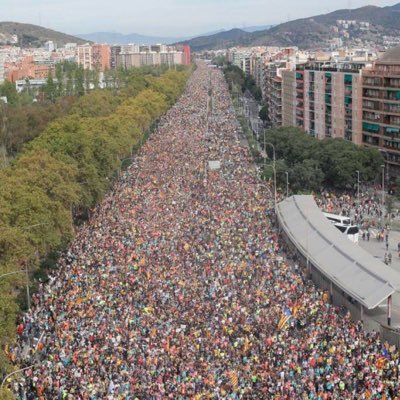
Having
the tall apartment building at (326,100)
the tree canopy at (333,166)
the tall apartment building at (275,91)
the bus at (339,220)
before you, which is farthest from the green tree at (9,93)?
the bus at (339,220)

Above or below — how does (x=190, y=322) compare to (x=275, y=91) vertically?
below

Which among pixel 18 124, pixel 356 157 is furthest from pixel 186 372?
pixel 18 124

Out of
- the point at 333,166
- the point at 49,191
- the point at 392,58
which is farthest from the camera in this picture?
the point at 392,58

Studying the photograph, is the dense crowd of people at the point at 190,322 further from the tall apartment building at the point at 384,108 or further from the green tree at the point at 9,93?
the green tree at the point at 9,93

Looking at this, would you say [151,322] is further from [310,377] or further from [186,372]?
[310,377]

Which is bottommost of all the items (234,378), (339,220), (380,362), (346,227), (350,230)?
(234,378)

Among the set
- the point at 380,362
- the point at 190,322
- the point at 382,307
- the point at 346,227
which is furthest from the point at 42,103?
the point at 380,362

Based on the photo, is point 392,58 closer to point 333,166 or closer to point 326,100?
point 326,100
